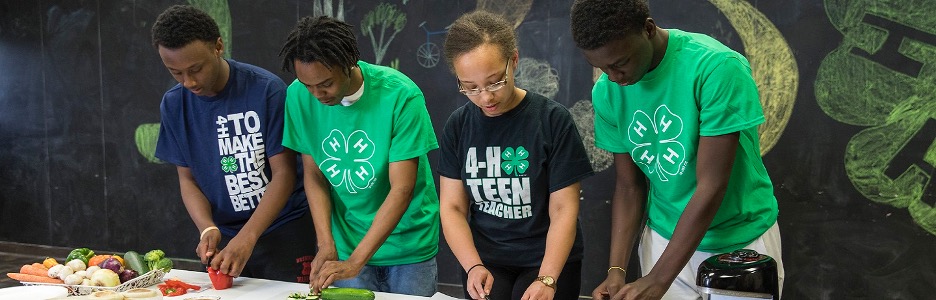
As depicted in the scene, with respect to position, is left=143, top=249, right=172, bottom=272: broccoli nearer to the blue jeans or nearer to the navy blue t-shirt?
the navy blue t-shirt

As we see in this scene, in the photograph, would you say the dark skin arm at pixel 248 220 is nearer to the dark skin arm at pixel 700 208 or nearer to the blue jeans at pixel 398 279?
the blue jeans at pixel 398 279

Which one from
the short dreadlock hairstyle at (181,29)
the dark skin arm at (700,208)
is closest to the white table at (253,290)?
the dark skin arm at (700,208)

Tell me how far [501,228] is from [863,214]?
2232 mm

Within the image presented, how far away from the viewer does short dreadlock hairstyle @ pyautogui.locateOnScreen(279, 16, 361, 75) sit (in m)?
2.33

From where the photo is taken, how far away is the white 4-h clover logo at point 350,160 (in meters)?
2.47

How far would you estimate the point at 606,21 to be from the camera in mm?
1924

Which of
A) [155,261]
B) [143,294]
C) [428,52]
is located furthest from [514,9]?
[143,294]

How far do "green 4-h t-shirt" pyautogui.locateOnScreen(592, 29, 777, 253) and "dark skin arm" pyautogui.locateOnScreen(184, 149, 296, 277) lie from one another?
1025mm

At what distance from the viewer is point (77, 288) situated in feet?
7.60

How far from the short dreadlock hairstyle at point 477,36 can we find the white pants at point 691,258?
0.71m

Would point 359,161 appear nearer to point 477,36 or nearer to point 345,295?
point 345,295

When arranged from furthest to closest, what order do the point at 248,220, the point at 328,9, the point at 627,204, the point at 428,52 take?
the point at 328,9, the point at 428,52, the point at 248,220, the point at 627,204

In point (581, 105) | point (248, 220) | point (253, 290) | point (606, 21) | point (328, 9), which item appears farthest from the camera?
point (328, 9)

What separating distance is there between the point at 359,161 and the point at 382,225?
0.76ft
